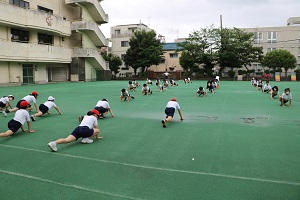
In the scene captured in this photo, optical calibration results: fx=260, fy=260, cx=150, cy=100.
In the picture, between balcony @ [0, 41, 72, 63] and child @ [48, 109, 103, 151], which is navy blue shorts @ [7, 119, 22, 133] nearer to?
child @ [48, 109, 103, 151]

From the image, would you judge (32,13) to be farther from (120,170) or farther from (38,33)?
(120,170)

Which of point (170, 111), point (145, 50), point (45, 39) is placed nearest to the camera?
point (170, 111)

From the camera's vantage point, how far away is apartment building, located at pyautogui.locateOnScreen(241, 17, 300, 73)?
48547 millimetres

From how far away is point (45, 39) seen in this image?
108ft

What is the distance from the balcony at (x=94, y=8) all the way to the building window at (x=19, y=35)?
8.45 metres

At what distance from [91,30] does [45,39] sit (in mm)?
6615

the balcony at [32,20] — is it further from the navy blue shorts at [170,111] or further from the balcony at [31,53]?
the navy blue shorts at [170,111]

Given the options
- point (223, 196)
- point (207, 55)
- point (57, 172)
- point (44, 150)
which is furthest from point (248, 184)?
point (207, 55)

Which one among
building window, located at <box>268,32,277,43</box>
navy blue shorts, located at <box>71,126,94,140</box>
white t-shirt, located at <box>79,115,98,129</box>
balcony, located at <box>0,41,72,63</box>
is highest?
building window, located at <box>268,32,277,43</box>

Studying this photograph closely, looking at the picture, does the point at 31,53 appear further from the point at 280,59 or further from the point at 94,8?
the point at 280,59

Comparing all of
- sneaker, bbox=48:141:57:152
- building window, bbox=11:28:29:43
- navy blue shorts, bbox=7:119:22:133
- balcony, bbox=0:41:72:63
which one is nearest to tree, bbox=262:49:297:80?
balcony, bbox=0:41:72:63

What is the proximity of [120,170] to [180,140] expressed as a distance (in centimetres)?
255

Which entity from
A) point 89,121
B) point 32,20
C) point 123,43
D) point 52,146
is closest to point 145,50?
point 123,43

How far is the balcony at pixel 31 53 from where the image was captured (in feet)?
86.3
